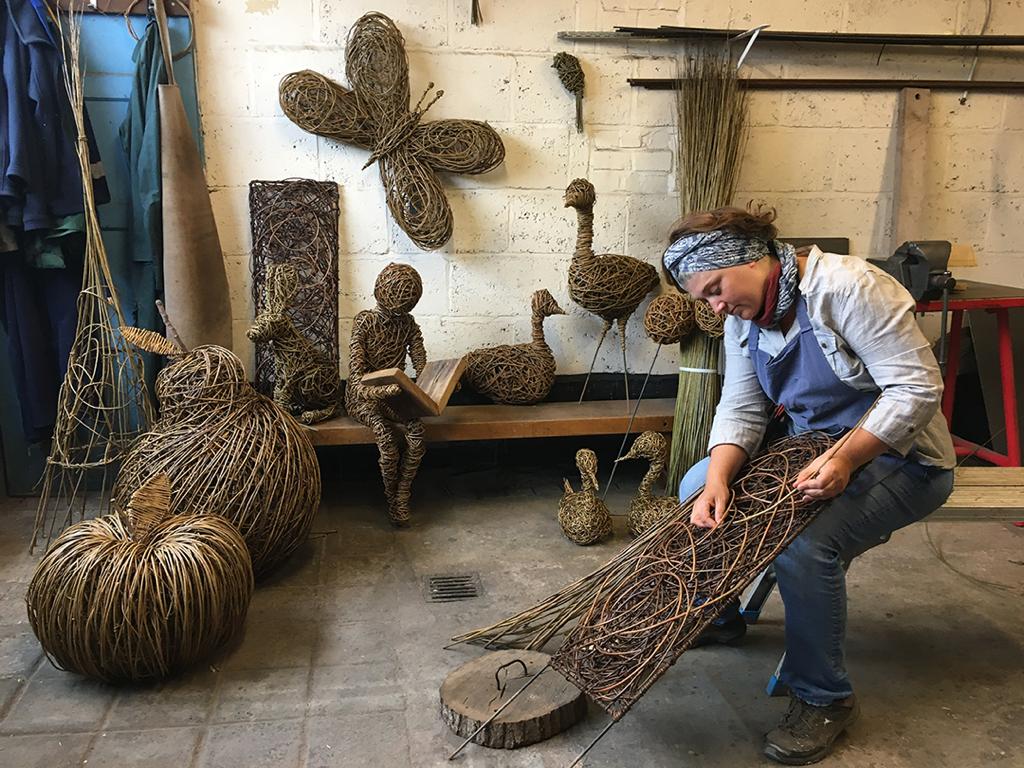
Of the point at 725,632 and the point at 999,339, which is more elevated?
the point at 999,339

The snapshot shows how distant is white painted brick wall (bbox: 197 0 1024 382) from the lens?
3324 mm

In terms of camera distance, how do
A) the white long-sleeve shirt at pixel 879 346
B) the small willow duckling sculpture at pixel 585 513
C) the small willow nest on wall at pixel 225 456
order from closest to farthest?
the white long-sleeve shirt at pixel 879 346
the small willow nest on wall at pixel 225 456
the small willow duckling sculpture at pixel 585 513

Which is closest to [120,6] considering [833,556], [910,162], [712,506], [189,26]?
[189,26]

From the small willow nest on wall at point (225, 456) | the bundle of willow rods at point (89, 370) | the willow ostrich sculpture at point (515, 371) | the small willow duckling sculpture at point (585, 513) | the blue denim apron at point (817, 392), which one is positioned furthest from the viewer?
the willow ostrich sculpture at point (515, 371)

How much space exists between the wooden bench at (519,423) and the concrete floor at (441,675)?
1.15 ft

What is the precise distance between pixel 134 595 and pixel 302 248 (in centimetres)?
171

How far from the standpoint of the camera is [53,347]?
10.6ft

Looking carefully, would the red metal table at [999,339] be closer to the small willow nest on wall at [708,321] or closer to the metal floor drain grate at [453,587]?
the small willow nest on wall at [708,321]

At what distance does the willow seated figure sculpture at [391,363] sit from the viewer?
310 centimetres

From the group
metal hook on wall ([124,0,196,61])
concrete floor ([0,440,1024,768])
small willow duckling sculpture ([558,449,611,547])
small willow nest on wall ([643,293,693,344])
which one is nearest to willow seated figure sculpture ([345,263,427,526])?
concrete floor ([0,440,1024,768])

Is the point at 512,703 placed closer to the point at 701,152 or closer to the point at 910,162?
the point at 701,152

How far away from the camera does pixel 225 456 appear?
2.60 m

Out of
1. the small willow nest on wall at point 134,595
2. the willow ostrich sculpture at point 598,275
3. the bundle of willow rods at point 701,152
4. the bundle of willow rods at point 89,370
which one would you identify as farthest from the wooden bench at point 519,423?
the small willow nest on wall at point 134,595

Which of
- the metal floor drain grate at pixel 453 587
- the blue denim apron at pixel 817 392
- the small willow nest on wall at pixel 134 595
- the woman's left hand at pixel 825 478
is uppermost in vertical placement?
the blue denim apron at pixel 817 392
